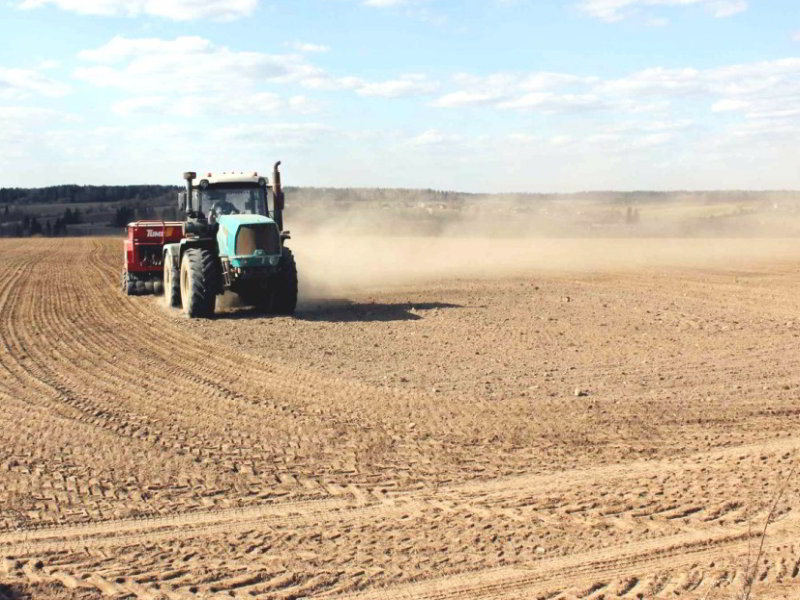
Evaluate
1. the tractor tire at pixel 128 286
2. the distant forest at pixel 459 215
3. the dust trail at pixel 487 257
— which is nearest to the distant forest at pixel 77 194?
the distant forest at pixel 459 215

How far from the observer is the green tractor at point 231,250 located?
1775 centimetres

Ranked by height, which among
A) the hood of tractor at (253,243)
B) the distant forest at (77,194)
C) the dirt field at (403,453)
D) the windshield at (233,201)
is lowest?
the dirt field at (403,453)

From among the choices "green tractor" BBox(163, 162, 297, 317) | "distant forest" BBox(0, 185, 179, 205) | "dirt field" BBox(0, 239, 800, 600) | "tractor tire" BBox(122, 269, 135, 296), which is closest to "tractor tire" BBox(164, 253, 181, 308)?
"green tractor" BBox(163, 162, 297, 317)

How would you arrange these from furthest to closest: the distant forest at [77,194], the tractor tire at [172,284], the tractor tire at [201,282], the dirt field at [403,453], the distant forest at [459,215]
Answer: the distant forest at [77,194]
the distant forest at [459,215]
the tractor tire at [172,284]
the tractor tire at [201,282]
the dirt field at [403,453]

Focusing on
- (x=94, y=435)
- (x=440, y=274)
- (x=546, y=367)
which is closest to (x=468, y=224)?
(x=440, y=274)

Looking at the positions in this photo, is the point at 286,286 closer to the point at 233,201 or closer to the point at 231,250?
the point at 231,250

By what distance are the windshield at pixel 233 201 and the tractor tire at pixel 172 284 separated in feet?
4.83

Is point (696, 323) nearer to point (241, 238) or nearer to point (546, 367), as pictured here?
point (546, 367)

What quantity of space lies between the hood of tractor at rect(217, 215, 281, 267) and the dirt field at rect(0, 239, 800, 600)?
111 cm

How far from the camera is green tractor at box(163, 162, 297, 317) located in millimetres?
17750

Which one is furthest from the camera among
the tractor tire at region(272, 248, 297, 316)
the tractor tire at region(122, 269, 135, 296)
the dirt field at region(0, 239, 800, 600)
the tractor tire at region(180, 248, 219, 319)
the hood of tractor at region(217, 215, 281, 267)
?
the tractor tire at region(122, 269, 135, 296)

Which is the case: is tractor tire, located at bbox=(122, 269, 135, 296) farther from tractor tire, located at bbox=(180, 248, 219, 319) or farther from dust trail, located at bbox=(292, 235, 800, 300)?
tractor tire, located at bbox=(180, 248, 219, 319)

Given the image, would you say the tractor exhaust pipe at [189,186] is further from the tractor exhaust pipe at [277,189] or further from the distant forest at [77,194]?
the distant forest at [77,194]

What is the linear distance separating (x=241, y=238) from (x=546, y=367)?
21.8ft
